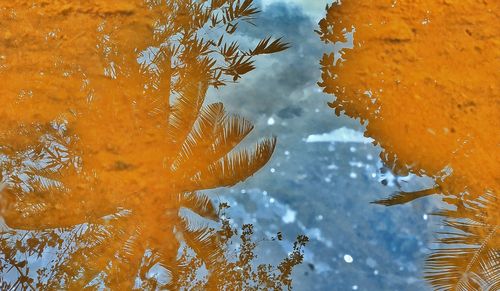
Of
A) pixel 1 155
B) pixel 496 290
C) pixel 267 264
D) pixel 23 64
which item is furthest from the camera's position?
pixel 23 64

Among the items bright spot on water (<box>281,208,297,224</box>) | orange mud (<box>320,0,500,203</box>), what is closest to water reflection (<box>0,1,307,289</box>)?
bright spot on water (<box>281,208,297,224</box>)

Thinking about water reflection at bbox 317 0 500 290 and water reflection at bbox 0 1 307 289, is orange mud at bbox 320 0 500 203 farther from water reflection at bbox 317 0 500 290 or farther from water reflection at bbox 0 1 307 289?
water reflection at bbox 0 1 307 289

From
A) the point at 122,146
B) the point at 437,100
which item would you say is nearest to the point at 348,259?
the point at 437,100

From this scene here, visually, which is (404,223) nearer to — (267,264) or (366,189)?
(366,189)

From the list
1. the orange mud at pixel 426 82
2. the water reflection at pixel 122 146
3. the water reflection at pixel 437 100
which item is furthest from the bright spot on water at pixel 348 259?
the orange mud at pixel 426 82

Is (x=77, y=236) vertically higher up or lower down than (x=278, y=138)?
lower down

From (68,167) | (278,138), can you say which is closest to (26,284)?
Result: (68,167)

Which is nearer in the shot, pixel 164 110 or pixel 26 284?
pixel 26 284
